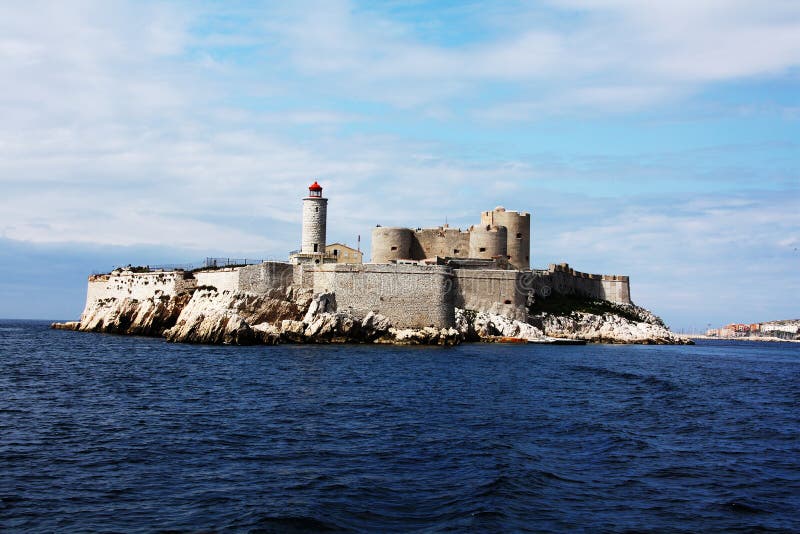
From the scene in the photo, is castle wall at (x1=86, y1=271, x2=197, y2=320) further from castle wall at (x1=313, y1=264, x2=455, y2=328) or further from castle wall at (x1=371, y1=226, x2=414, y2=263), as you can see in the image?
castle wall at (x1=371, y1=226, x2=414, y2=263)

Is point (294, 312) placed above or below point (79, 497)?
above

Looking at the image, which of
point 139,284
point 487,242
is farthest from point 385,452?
point 487,242

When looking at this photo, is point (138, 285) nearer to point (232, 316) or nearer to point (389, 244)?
point (232, 316)

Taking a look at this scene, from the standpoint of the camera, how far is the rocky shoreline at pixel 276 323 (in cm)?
3703

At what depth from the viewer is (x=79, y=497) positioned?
32.9ft

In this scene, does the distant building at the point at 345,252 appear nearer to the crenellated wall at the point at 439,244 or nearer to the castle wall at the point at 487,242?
the crenellated wall at the point at 439,244

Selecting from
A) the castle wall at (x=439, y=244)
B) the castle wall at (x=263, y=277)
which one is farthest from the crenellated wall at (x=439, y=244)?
the castle wall at (x=263, y=277)

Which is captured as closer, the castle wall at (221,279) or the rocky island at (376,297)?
the rocky island at (376,297)

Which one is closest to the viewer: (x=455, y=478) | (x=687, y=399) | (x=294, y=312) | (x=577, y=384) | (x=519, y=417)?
(x=455, y=478)

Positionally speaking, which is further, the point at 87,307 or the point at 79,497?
the point at 87,307

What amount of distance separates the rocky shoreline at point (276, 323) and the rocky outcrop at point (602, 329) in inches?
56.8

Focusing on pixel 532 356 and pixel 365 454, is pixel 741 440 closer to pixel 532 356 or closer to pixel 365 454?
pixel 365 454

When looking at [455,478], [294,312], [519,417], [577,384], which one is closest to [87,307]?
[294,312]

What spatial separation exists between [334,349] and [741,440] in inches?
865
